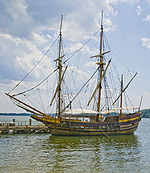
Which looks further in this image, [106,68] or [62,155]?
[106,68]

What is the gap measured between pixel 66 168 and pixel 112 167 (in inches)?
163

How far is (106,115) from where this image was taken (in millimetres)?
43156

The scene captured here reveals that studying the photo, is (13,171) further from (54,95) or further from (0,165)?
(54,95)

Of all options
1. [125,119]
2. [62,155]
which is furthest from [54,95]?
[62,155]

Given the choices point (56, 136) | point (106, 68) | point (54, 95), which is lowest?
point (56, 136)

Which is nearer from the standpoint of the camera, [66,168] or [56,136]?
[66,168]

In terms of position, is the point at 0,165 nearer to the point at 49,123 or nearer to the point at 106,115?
the point at 49,123

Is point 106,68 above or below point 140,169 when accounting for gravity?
above

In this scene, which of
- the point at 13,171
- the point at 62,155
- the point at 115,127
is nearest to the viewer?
the point at 13,171

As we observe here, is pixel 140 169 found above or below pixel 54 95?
below

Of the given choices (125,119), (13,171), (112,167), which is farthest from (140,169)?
(125,119)

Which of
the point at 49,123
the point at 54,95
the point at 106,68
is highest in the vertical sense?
the point at 106,68

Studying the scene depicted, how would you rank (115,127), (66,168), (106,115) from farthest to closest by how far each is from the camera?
(106,115)
(115,127)
(66,168)

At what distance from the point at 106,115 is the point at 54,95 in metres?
12.1
